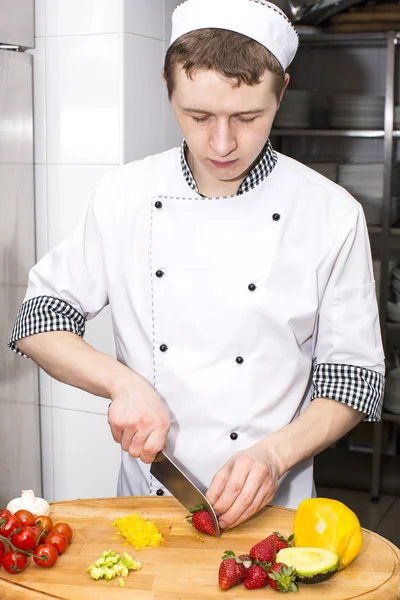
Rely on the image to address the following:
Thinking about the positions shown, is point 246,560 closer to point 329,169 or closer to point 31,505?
point 31,505

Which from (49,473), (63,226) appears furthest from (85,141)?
(49,473)

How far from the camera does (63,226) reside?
2.33m

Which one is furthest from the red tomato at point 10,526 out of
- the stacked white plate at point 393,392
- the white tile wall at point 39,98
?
the stacked white plate at point 393,392

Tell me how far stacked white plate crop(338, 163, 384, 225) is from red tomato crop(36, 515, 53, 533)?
2890mm

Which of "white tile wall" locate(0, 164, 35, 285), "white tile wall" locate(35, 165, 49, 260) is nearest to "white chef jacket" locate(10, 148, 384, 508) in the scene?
"white tile wall" locate(0, 164, 35, 285)

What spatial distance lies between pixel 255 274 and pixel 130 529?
54cm

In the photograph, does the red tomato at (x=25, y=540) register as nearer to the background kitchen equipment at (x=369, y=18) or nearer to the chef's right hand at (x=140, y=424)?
the chef's right hand at (x=140, y=424)

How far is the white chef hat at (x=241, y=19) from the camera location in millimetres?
1399

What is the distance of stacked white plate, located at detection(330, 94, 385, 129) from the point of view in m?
3.91

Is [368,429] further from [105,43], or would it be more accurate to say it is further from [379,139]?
[105,43]

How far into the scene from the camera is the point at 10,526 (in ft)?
4.53

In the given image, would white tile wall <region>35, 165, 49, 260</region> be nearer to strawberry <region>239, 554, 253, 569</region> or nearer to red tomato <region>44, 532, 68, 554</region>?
red tomato <region>44, 532, 68, 554</region>

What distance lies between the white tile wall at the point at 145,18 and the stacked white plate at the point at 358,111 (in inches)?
70.0

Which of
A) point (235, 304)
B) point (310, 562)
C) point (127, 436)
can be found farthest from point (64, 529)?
point (235, 304)
